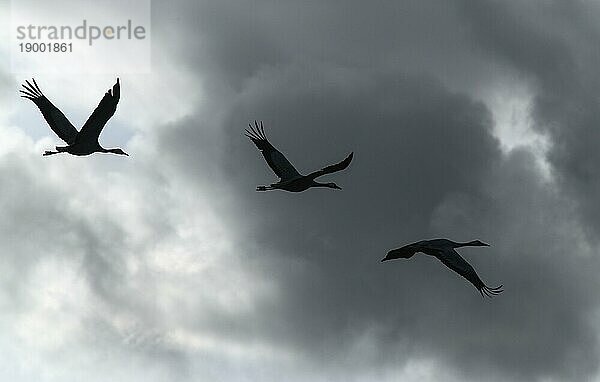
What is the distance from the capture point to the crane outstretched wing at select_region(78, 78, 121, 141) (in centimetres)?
5422

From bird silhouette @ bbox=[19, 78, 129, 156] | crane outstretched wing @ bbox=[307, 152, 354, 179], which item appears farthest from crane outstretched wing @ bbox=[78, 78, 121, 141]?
crane outstretched wing @ bbox=[307, 152, 354, 179]

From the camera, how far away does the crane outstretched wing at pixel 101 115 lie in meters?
54.2

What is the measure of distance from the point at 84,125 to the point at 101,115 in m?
1.18

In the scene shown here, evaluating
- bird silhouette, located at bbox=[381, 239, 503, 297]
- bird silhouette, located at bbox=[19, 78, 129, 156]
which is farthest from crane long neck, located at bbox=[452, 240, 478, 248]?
bird silhouette, located at bbox=[19, 78, 129, 156]

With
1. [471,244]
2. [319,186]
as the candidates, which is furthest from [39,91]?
[471,244]

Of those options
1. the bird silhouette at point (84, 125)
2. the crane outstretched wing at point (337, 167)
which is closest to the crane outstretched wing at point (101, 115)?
the bird silhouette at point (84, 125)

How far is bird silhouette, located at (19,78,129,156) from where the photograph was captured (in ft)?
181

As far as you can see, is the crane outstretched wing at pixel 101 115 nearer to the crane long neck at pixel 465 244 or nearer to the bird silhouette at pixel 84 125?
the bird silhouette at pixel 84 125

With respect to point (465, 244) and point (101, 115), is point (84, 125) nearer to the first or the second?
point (101, 115)

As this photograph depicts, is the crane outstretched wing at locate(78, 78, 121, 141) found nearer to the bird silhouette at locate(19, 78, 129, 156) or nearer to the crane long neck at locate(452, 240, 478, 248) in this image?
the bird silhouette at locate(19, 78, 129, 156)

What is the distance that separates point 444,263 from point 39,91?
936 inches

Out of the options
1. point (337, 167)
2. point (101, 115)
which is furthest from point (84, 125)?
point (337, 167)

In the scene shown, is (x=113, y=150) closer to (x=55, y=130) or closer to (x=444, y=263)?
(x=55, y=130)

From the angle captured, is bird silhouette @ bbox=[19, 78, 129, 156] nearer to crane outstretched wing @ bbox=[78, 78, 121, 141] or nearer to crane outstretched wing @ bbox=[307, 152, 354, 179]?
crane outstretched wing @ bbox=[78, 78, 121, 141]
